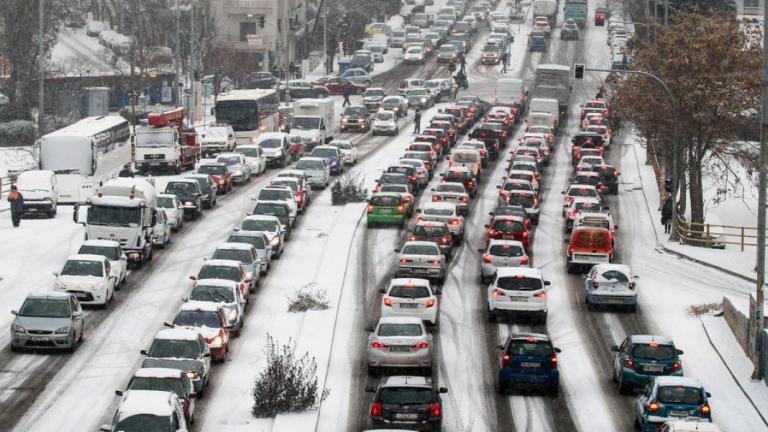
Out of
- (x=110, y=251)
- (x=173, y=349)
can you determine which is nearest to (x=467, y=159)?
(x=110, y=251)

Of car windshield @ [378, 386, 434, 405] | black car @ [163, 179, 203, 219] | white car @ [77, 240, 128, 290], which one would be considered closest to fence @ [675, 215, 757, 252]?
black car @ [163, 179, 203, 219]

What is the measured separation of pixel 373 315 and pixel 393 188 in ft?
58.5

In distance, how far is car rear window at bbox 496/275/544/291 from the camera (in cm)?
4475

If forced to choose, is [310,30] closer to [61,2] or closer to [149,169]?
[61,2]

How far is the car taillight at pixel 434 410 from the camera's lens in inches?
1287

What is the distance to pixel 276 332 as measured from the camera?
146ft

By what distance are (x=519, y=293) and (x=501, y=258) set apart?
559 cm

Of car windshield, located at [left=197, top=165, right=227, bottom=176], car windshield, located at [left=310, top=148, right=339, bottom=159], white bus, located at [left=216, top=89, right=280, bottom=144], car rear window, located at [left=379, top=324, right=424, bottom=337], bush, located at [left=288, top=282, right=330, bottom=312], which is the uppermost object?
white bus, located at [left=216, top=89, right=280, bottom=144]

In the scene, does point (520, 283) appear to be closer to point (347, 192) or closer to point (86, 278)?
point (86, 278)

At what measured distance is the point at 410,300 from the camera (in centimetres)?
4353

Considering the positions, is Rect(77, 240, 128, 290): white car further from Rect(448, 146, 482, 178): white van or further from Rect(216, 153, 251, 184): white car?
Rect(448, 146, 482, 178): white van

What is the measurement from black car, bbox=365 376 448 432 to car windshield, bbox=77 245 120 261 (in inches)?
684

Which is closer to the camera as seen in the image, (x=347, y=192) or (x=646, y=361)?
(x=646, y=361)

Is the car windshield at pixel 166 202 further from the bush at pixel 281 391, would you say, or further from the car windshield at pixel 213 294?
the bush at pixel 281 391
